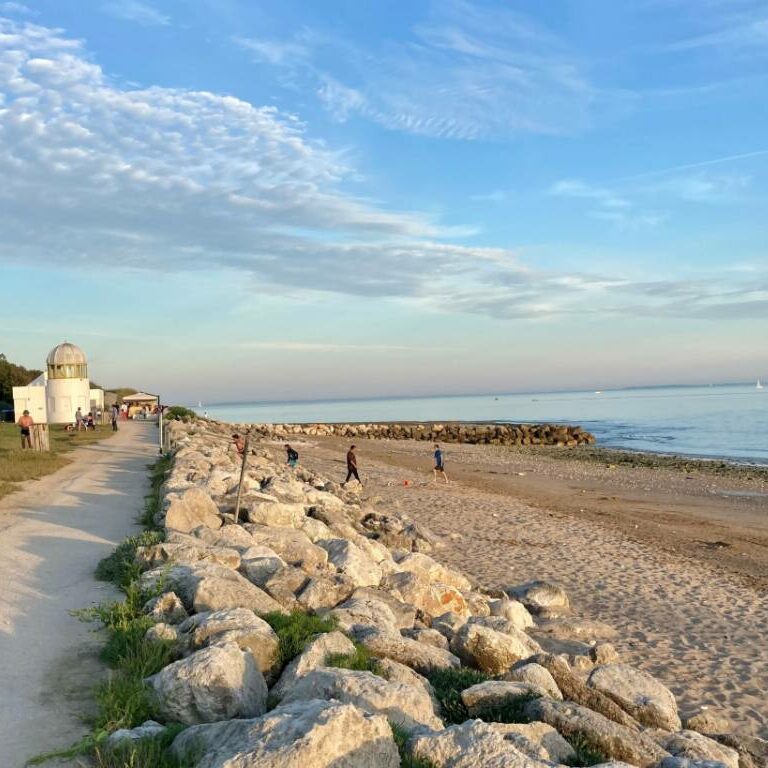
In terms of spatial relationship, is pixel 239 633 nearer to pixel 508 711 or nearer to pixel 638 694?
pixel 508 711

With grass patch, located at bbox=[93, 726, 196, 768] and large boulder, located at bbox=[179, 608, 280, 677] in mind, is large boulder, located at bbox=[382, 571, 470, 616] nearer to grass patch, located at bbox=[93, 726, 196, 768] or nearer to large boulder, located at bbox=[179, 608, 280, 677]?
large boulder, located at bbox=[179, 608, 280, 677]

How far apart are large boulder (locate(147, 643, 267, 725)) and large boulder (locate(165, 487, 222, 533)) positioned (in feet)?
17.1

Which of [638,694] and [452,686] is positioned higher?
[452,686]

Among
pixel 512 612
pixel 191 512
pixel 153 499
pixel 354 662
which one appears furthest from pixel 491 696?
→ pixel 153 499

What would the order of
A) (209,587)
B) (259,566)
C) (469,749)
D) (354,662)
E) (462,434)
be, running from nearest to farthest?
1. (469,749)
2. (354,662)
3. (209,587)
4. (259,566)
5. (462,434)

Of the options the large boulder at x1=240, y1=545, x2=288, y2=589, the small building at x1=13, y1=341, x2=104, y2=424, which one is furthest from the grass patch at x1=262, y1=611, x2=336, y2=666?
the small building at x1=13, y1=341, x2=104, y2=424

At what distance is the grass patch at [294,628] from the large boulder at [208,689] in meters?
0.57

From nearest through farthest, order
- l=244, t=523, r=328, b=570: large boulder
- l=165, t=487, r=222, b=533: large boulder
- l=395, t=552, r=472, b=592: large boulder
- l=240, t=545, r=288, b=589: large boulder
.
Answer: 1. l=240, t=545, r=288, b=589: large boulder
2. l=244, t=523, r=328, b=570: large boulder
3. l=165, t=487, r=222, b=533: large boulder
4. l=395, t=552, r=472, b=592: large boulder

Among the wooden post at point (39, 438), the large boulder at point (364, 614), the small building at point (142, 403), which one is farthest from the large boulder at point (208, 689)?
the small building at point (142, 403)

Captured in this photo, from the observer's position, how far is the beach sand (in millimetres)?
9023

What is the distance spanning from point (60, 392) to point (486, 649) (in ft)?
142

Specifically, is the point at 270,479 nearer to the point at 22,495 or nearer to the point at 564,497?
the point at 22,495

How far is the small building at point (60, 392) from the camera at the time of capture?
149 feet

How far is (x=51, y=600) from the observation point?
755 centimetres
